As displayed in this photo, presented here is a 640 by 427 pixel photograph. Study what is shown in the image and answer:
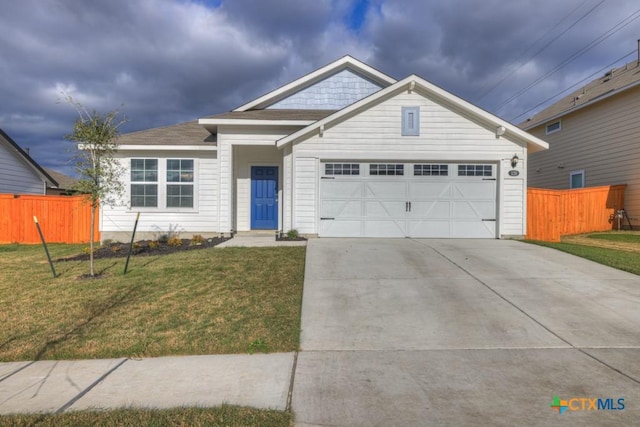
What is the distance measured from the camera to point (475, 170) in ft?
39.2

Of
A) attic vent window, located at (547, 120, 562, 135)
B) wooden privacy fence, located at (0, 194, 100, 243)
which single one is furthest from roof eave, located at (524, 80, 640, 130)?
wooden privacy fence, located at (0, 194, 100, 243)

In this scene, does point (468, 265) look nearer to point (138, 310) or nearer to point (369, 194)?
point (369, 194)

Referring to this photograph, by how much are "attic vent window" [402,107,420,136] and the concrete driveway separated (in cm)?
484

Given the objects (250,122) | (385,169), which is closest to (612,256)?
(385,169)

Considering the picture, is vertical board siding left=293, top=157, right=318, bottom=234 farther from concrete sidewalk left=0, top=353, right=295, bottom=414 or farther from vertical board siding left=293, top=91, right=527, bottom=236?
concrete sidewalk left=0, top=353, right=295, bottom=414

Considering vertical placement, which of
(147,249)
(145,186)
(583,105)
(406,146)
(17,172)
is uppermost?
(583,105)

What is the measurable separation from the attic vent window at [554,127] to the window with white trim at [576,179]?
265 cm

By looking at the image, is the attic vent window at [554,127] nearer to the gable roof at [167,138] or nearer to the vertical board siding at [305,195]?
the vertical board siding at [305,195]

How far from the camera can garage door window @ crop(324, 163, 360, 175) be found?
11930 millimetres

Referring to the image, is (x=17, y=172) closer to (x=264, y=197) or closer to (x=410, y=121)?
(x=264, y=197)

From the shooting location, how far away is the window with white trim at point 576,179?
58.7 feet

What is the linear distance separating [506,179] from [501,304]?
23.1ft

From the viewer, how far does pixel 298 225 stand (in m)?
11.8

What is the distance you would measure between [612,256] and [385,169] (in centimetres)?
629
